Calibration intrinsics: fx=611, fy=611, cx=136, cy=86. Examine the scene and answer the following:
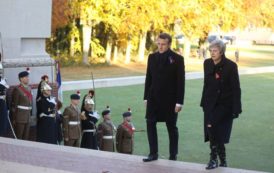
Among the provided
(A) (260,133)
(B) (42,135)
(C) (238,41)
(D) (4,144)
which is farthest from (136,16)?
(C) (238,41)

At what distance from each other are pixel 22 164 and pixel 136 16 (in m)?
30.6

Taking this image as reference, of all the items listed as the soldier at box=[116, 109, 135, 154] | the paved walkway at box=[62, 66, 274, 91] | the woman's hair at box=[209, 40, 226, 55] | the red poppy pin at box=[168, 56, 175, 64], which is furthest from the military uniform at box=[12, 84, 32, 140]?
the paved walkway at box=[62, 66, 274, 91]

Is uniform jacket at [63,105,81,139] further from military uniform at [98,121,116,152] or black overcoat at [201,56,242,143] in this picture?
black overcoat at [201,56,242,143]

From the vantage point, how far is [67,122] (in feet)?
39.6

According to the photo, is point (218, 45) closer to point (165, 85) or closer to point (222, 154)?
point (165, 85)

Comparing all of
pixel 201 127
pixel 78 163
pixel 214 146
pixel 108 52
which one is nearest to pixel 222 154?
pixel 214 146

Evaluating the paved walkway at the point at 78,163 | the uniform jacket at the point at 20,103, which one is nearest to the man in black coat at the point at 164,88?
the paved walkway at the point at 78,163

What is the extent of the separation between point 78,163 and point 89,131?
4091 millimetres

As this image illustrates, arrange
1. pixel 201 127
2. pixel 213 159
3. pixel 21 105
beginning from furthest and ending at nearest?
1. pixel 201 127
2. pixel 21 105
3. pixel 213 159

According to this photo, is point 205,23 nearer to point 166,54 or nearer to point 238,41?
point 166,54

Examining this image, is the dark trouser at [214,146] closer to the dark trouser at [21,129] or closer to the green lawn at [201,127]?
the green lawn at [201,127]

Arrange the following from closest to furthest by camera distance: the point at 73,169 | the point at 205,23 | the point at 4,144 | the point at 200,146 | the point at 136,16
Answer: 1. the point at 73,169
2. the point at 4,144
3. the point at 200,146
4. the point at 136,16
5. the point at 205,23

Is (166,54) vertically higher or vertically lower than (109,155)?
higher

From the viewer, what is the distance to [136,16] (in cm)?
3803
